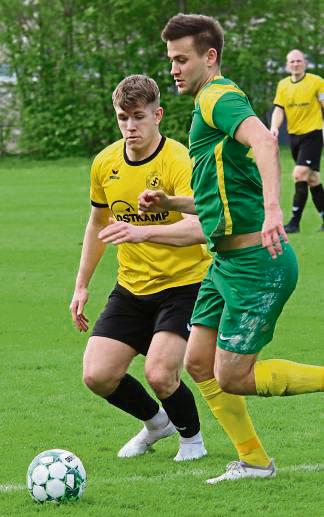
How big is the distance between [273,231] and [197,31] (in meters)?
1.16

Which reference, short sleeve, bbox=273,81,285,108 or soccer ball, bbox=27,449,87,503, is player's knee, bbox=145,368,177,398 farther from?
short sleeve, bbox=273,81,285,108

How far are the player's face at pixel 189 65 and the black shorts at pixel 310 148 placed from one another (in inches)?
417

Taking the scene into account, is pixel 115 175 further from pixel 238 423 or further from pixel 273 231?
pixel 273 231

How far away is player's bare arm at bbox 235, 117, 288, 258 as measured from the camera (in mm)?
5027

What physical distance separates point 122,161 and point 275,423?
6.01ft

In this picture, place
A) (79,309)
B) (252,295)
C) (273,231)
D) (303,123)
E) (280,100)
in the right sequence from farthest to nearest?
(280,100) → (303,123) → (79,309) → (252,295) → (273,231)

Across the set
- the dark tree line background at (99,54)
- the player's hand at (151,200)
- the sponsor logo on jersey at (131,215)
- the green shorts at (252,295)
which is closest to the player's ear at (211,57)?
the player's hand at (151,200)

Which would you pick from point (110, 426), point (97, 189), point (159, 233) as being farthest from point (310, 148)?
point (159, 233)

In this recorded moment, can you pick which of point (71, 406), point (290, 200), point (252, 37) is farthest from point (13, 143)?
point (71, 406)

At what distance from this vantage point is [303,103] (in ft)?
53.3

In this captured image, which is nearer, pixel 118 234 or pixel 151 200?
pixel 118 234

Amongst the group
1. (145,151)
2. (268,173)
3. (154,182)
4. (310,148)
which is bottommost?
(310,148)

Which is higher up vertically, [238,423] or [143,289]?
[143,289]

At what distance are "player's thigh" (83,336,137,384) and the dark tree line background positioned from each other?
1078 inches
